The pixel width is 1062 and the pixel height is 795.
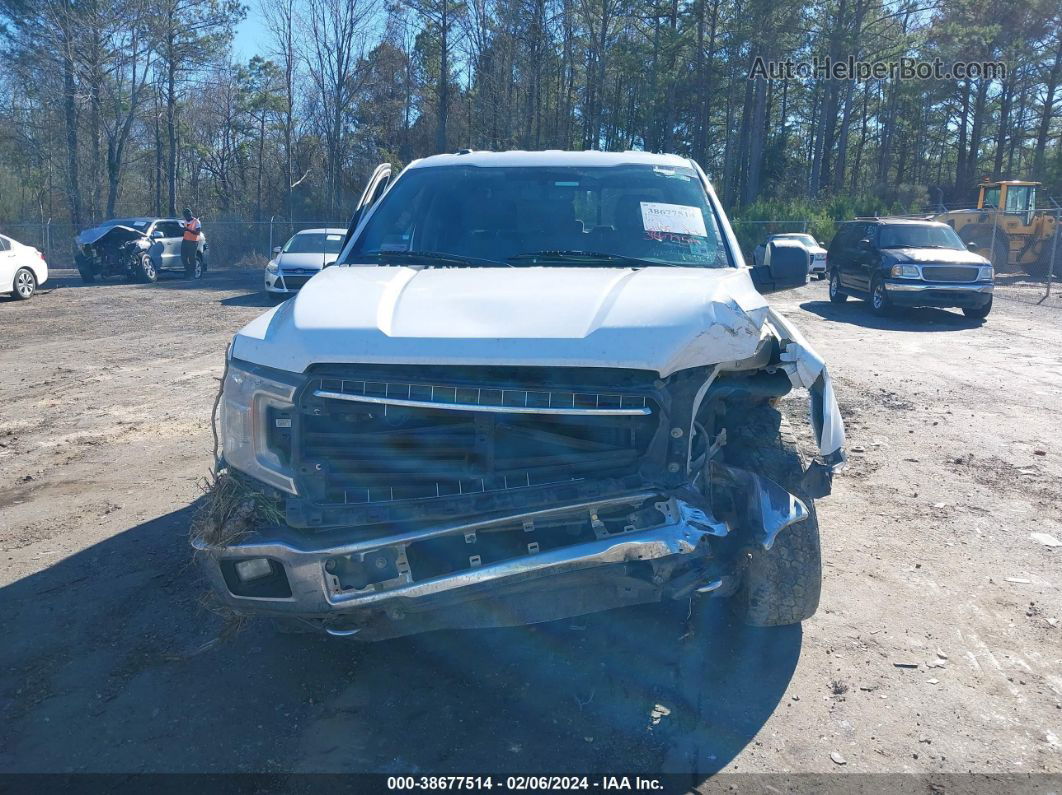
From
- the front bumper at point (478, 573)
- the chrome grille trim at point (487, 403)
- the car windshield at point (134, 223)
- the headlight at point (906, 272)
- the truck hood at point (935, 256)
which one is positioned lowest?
the front bumper at point (478, 573)

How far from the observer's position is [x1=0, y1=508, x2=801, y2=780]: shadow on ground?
3105 millimetres

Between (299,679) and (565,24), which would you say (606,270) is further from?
(565,24)

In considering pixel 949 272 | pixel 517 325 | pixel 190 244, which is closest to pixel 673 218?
pixel 517 325

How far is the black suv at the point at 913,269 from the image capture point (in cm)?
1573

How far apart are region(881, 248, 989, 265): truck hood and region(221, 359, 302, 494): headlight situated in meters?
15.2

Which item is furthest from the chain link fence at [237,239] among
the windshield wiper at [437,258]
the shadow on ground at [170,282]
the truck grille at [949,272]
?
the windshield wiper at [437,258]

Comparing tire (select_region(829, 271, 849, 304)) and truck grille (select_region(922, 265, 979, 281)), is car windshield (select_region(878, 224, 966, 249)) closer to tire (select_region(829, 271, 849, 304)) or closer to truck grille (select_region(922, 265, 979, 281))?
truck grille (select_region(922, 265, 979, 281))

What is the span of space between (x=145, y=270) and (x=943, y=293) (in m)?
19.2

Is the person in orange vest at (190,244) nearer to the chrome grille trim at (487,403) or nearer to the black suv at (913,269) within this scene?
the black suv at (913,269)

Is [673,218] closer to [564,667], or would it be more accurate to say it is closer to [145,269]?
[564,667]

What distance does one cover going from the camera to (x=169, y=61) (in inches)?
1446

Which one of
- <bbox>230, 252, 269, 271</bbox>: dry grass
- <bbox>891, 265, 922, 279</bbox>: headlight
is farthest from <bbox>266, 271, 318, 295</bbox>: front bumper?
<bbox>230, 252, 269, 271</bbox>: dry grass

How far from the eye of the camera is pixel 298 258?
56.0 feet

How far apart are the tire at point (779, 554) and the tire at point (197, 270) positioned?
24429 mm
